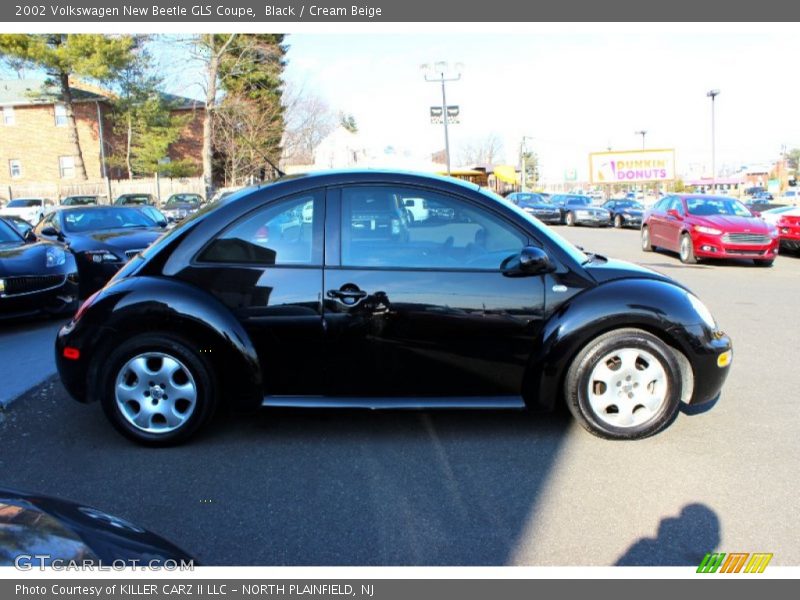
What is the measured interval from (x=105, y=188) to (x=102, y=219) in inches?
1139

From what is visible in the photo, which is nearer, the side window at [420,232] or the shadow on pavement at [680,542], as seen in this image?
the shadow on pavement at [680,542]

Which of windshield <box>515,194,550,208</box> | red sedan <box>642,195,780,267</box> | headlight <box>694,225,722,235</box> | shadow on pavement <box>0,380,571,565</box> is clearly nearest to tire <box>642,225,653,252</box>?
red sedan <box>642,195,780,267</box>

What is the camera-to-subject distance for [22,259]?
7.45 metres

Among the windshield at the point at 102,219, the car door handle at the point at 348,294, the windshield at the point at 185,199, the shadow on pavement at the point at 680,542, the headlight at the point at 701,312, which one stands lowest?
the shadow on pavement at the point at 680,542

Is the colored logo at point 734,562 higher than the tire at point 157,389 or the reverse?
the reverse

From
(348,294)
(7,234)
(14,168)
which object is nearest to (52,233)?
(7,234)

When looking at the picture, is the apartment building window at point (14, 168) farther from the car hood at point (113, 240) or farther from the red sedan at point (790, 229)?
the red sedan at point (790, 229)

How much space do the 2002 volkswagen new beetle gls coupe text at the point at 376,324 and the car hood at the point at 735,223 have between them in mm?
10665

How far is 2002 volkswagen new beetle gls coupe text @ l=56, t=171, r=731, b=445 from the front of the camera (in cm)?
384

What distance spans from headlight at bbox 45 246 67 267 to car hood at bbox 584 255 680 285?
21.1 feet

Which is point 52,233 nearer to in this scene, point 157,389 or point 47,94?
point 157,389

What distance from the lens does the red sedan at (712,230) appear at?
13180 millimetres

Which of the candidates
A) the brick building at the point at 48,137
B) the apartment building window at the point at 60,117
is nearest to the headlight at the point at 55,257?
the brick building at the point at 48,137

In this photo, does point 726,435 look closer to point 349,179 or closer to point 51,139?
point 349,179
